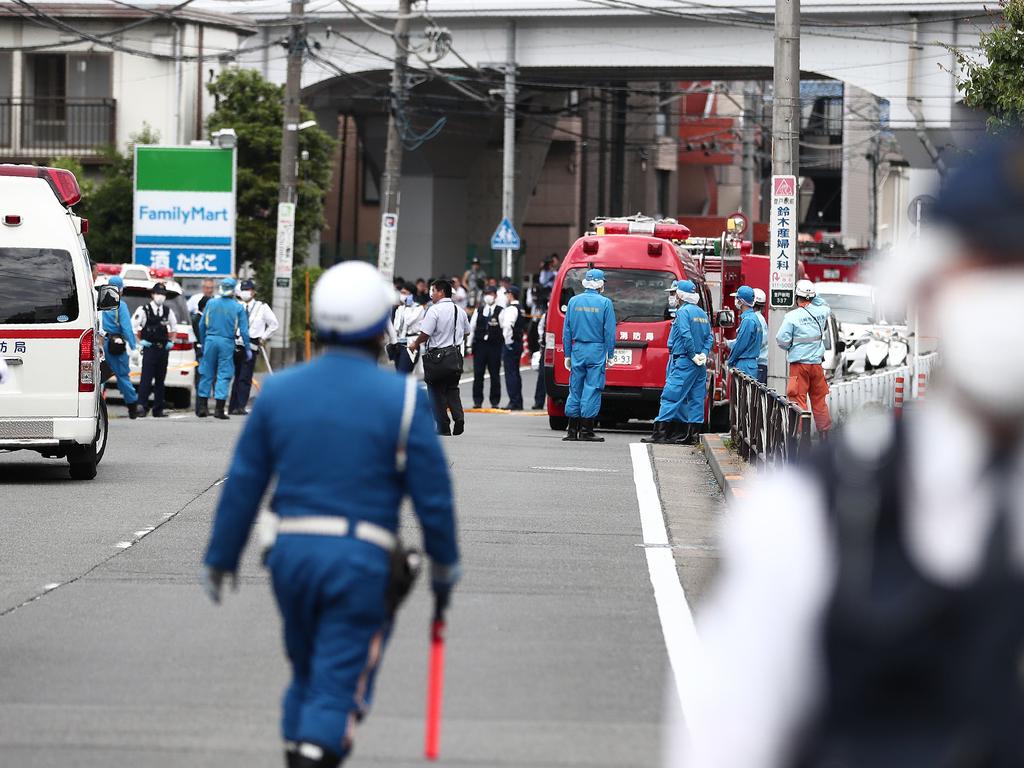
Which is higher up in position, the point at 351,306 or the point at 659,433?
the point at 351,306

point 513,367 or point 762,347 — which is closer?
point 762,347

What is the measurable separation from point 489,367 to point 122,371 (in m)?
5.83

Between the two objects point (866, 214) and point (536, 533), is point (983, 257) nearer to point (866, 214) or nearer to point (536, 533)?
point (536, 533)

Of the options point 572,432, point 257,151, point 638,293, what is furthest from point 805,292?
point 257,151

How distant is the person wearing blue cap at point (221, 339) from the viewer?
2453 centimetres

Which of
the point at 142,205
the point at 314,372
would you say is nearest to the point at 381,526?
the point at 314,372

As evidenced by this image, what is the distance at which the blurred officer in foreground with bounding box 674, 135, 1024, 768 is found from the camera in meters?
2.46

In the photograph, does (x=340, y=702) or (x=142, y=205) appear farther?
(x=142, y=205)

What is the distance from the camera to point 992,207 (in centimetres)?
250

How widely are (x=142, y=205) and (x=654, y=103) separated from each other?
4432cm

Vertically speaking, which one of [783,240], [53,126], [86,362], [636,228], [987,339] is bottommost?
[86,362]

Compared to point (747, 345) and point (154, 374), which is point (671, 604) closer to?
point (747, 345)

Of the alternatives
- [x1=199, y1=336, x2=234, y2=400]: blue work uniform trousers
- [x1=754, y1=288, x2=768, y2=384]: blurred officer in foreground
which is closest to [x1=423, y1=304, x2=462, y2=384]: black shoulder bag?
[x1=754, y1=288, x2=768, y2=384]: blurred officer in foreground

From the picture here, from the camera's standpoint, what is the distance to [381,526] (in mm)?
5246
